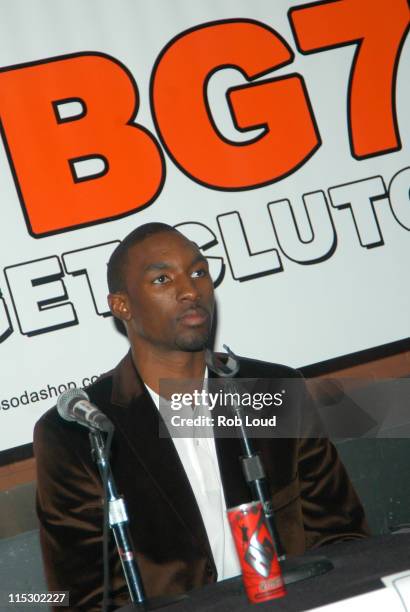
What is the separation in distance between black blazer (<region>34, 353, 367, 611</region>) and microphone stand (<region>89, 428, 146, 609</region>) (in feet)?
2.09

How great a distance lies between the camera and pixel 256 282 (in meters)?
3.06

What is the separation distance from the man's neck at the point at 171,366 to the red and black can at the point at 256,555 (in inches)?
42.8

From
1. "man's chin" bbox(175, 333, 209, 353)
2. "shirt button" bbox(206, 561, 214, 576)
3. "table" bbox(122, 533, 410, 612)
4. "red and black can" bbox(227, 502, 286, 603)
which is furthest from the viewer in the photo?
"man's chin" bbox(175, 333, 209, 353)

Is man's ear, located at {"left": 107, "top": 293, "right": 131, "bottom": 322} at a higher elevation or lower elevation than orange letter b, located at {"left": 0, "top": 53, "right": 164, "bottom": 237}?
lower

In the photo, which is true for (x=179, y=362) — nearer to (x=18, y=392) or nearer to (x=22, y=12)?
(x=18, y=392)

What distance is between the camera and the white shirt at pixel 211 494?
2.53 meters

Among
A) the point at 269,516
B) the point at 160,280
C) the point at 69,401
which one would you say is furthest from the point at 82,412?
the point at 160,280

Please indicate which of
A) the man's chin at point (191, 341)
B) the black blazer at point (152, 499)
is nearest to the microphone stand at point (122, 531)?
the black blazer at point (152, 499)

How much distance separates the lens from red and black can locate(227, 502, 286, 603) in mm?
1593

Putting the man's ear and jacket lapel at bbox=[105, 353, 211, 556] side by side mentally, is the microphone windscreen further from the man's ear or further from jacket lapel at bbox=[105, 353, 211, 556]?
the man's ear

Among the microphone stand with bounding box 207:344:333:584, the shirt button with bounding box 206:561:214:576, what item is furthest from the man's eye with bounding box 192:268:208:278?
the shirt button with bounding box 206:561:214:576

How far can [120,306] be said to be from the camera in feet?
9.30

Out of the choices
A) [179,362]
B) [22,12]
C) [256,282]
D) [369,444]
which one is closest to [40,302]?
[179,362]

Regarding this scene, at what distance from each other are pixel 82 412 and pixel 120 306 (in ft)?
3.58
